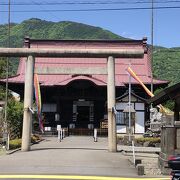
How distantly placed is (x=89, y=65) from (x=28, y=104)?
2076 centimetres

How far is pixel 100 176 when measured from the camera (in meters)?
14.6

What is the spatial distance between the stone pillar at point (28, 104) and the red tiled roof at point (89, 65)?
53.4 ft

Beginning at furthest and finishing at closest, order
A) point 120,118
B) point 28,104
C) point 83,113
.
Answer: point 83,113, point 120,118, point 28,104

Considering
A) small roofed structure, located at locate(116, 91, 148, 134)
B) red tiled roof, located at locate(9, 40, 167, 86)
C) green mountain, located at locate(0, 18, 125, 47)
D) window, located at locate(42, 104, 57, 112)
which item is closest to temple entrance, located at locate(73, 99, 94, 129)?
window, located at locate(42, 104, 57, 112)

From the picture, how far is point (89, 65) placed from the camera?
43.4m

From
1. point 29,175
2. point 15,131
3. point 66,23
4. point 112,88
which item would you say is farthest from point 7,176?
point 66,23

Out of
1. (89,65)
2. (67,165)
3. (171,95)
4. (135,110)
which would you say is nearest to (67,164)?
(67,165)

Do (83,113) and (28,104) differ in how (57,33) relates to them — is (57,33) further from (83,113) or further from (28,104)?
(28,104)

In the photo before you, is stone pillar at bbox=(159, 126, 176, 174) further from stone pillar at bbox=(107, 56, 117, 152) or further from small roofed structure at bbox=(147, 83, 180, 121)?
stone pillar at bbox=(107, 56, 117, 152)

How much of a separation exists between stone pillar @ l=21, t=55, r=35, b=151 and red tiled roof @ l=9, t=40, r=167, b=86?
1627 centimetres

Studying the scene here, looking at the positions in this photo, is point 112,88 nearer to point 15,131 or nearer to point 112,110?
point 112,110

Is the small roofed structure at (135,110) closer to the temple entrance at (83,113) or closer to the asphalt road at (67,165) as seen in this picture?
the temple entrance at (83,113)

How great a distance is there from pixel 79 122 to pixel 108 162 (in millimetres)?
24969

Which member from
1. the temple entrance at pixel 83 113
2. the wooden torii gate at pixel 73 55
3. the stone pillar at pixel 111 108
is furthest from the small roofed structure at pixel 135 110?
the stone pillar at pixel 111 108
